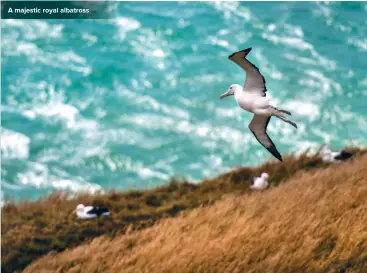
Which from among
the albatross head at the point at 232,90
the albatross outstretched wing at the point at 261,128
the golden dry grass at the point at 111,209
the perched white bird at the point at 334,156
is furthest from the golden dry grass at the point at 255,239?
the albatross head at the point at 232,90

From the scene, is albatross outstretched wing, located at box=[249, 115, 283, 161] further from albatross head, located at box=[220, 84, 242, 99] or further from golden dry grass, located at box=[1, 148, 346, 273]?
golden dry grass, located at box=[1, 148, 346, 273]

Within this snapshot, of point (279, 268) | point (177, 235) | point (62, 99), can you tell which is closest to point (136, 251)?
point (177, 235)

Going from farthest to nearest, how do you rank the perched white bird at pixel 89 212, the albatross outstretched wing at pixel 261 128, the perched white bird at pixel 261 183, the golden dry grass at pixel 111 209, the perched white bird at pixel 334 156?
the perched white bird at pixel 334 156, the perched white bird at pixel 261 183, the perched white bird at pixel 89 212, the golden dry grass at pixel 111 209, the albatross outstretched wing at pixel 261 128

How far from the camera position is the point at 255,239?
6.38 meters

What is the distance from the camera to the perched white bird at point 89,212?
25.7 feet

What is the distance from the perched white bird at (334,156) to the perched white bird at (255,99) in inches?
199

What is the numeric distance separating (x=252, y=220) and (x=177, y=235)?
2.71 feet

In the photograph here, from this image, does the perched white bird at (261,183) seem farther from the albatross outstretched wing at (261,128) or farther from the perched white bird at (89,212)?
the albatross outstretched wing at (261,128)

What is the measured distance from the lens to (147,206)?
8398 mm

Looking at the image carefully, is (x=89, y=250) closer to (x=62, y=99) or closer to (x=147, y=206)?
(x=147, y=206)

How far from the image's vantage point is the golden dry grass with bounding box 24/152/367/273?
6043 mm

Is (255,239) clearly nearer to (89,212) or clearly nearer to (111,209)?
(89,212)


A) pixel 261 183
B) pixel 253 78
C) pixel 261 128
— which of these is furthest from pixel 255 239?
pixel 253 78

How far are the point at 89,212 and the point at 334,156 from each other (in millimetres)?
3647
